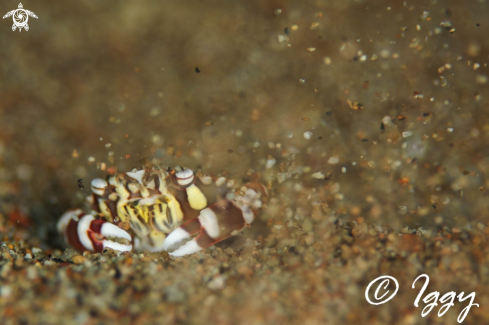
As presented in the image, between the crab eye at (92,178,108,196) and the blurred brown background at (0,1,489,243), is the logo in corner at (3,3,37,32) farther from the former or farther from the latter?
the crab eye at (92,178,108,196)

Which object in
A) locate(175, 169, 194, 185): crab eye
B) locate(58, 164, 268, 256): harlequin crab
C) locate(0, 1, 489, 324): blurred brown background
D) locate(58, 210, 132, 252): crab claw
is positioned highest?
locate(0, 1, 489, 324): blurred brown background

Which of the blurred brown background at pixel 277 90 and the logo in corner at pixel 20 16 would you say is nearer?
the blurred brown background at pixel 277 90

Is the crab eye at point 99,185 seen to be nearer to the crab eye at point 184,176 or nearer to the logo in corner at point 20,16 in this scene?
the crab eye at point 184,176

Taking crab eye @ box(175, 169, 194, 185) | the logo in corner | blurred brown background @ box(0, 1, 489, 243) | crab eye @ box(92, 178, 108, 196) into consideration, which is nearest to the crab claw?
crab eye @ box(92, 178, 108, 196)

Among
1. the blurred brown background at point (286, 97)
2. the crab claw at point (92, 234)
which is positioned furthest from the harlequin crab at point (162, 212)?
the blurred brown background at point (286, 97)

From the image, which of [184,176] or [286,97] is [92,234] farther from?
[286,97]

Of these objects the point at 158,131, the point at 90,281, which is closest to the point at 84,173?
the point at 158,131

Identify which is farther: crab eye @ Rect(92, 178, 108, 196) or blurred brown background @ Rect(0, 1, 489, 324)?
crab eye @ Rect(92, 178, 108, 196)
